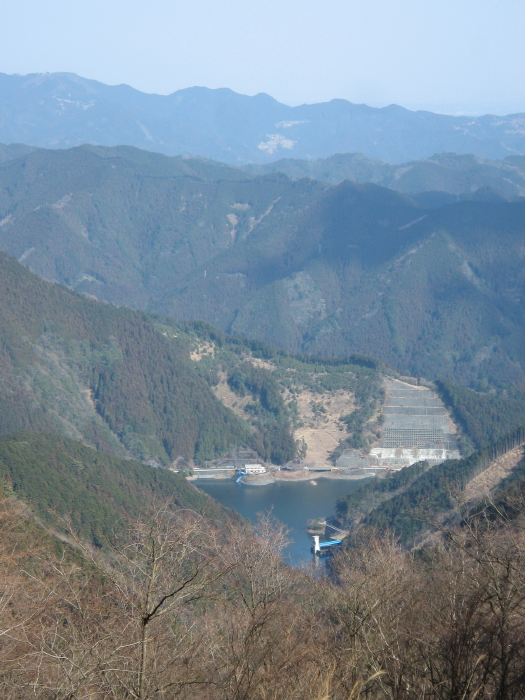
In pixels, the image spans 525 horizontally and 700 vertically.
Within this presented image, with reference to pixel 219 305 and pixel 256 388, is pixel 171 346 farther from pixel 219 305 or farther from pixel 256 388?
pixel 219 305

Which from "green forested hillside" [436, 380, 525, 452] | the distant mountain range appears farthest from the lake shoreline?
the distant mountain range

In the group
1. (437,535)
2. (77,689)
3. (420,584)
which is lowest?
(437,535)

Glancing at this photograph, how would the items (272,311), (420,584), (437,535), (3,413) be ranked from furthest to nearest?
1. (272,311)
2. (3,413)
3. (437,535)
4. (420,584)

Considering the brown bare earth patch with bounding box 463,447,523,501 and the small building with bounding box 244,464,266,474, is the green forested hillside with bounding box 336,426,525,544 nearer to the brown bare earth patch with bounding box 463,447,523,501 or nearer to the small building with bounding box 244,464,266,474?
the brown bare earth patch with bounding box 463,447,523,501

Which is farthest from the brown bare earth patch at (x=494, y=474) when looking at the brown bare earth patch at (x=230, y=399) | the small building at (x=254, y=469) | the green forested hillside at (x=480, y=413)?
the brown bare earth patch at (x=230, y=399)

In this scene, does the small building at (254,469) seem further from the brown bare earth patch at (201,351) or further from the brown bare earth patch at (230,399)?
the brown bare earth patch at (201,351)

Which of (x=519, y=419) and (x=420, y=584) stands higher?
(x=420, y=584)

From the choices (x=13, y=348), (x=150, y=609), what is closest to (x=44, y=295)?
(x=13, y=348)
